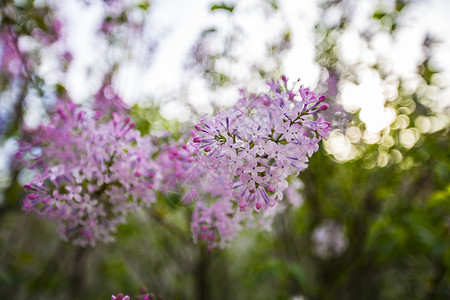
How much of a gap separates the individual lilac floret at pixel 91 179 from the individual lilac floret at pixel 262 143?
1.27ft

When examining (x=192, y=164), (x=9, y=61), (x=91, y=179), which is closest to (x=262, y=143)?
(x=192, y=164)

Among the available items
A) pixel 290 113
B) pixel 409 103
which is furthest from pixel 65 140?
pixel 409 103

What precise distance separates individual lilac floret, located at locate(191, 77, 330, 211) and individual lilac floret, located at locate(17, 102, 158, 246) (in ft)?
1.27

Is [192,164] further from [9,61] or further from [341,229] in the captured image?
[341,229]

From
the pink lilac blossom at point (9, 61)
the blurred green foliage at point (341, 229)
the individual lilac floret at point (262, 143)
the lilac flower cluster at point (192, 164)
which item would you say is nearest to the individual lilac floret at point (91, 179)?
the lilac flower cluster at point (192, 164)

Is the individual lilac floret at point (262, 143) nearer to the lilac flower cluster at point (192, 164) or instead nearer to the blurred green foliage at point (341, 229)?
the lilac flower cluster at point (192, 164)

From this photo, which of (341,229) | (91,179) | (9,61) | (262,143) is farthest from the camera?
(341,229)

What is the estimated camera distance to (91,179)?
116 centimetres

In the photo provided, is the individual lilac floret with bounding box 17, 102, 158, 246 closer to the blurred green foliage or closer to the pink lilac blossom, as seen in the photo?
the blurred green foliage

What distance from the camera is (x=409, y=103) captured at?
7.22ft

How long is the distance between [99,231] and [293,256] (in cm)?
237

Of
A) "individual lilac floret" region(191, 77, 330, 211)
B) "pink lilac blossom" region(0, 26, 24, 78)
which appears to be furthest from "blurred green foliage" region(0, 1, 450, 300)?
"pink lilac blossom" region(0, 26, 24, 78)

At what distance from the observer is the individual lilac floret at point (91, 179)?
1.11m

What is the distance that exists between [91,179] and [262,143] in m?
0.71
